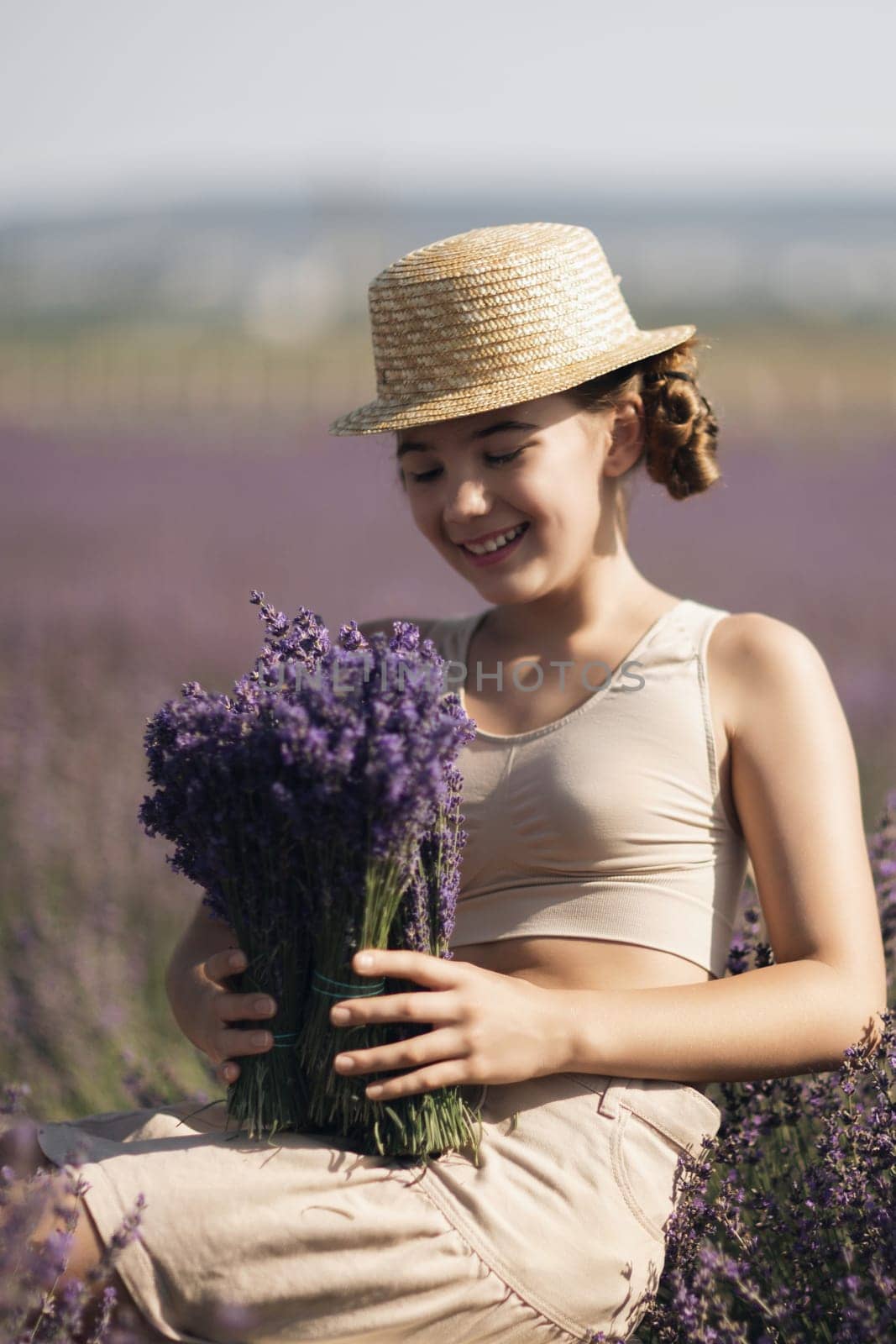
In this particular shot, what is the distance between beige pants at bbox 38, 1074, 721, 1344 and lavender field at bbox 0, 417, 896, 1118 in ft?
3.98

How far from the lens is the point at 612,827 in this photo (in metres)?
1.98

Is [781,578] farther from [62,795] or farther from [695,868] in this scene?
[695,868]

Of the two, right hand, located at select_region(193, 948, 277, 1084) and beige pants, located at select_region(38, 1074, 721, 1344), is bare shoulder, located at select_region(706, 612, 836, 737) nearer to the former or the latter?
beige pants, located at select_region(38, 1074, 721, 1344)

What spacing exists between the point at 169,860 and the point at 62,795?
3.24m

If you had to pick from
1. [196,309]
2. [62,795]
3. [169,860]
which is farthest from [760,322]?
[169,860]

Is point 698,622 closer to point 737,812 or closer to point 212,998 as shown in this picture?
point 737,812

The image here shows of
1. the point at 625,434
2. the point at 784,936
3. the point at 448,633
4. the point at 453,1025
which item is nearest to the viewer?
the point at 453,1025

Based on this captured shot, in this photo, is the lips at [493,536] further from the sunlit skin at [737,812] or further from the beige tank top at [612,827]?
the beige tank top at [612,827]

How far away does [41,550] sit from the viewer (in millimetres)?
7855

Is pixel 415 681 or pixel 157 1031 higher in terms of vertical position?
pixel 415 681

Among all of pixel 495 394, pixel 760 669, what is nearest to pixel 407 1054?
pixel 760 669

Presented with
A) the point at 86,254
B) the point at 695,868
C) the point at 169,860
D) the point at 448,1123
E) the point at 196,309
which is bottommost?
the point at 448,1123

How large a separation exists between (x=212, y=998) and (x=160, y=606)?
5.04 m

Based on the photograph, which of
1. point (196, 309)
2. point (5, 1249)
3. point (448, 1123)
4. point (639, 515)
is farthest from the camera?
point (196, 309)
